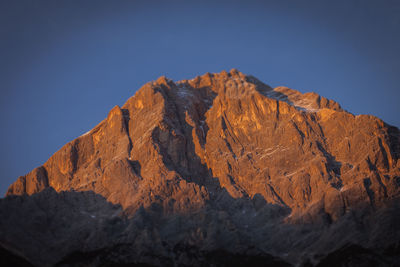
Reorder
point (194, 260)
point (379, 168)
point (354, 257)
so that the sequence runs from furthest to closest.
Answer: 1. point (379, 168)
2. point (194, 260)
3. point (354, 257)

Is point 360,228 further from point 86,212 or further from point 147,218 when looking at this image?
point 86,212

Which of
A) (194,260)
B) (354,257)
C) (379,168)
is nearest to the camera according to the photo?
(354,257)

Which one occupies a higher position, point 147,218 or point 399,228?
point 147,218

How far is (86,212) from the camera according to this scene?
7864 inches

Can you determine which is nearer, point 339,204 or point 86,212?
point 339,204

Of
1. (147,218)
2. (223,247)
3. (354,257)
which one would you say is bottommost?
(354,257)

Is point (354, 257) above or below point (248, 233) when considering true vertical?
below

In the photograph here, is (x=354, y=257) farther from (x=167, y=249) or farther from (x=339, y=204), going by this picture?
(x=167, y=249)

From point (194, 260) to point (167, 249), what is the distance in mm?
9600

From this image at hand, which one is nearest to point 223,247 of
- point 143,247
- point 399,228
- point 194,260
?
point 194,260

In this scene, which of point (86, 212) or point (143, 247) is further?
point (86, 212)

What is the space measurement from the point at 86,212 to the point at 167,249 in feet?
114

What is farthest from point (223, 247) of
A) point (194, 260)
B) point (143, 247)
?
point (143, 247)

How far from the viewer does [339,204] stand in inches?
7279
